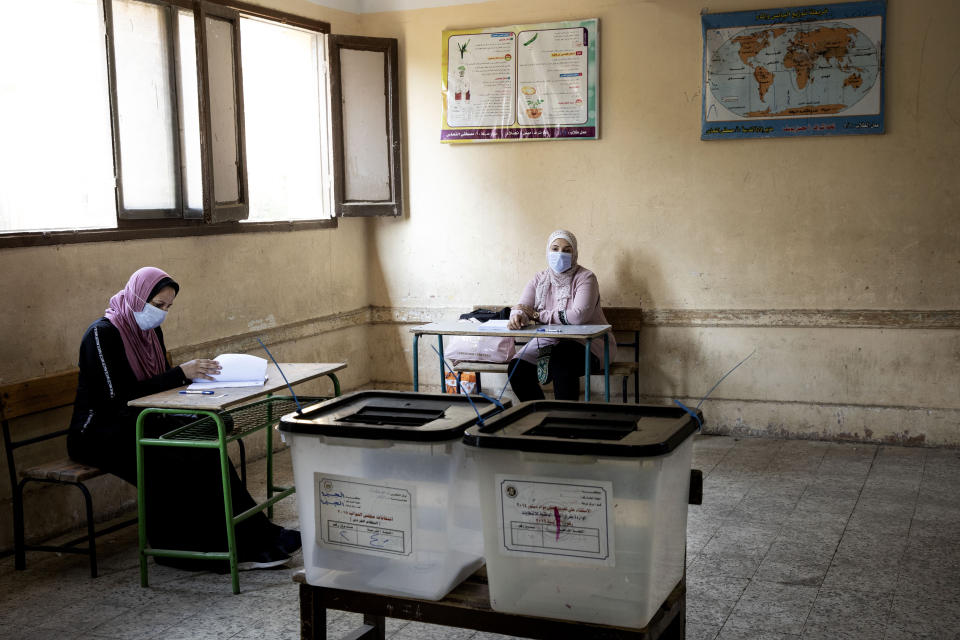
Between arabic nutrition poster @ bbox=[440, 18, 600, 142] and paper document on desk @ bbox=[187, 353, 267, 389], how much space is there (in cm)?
305

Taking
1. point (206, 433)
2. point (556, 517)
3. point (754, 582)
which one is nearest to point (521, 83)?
point (206, 433)

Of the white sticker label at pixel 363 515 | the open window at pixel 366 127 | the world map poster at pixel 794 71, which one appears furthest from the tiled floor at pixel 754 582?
the open window at pixel 366 127

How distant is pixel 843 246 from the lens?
19.3ft

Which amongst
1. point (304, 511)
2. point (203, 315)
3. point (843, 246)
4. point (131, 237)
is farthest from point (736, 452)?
point (304, 511)

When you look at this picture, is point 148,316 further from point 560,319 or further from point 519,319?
point 560,319

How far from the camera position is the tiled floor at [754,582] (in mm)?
3383

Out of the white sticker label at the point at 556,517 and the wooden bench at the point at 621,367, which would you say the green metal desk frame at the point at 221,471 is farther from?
the wooden bench at the point at 621,367

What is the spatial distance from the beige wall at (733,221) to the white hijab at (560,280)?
0.53 meters

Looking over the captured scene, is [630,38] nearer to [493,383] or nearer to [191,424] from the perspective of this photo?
[493,383]

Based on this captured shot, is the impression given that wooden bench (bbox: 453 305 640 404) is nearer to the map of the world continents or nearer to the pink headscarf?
the map of the world continents

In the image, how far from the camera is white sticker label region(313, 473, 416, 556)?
79.5 inches

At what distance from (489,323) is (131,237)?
2.08 m

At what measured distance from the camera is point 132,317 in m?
4.14

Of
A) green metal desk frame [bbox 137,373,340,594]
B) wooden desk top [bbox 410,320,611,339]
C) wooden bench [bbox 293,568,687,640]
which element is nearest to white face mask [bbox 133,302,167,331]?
green metal desk frame [bbox 137,373,340,594]
